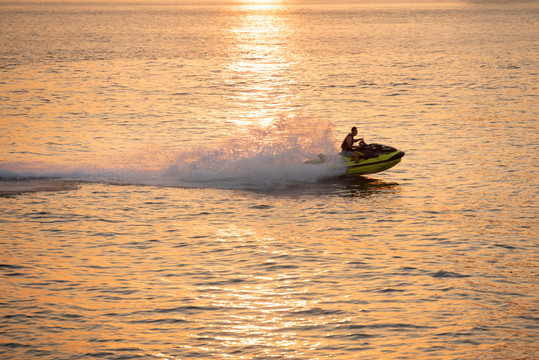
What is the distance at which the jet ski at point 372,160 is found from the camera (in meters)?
32.0

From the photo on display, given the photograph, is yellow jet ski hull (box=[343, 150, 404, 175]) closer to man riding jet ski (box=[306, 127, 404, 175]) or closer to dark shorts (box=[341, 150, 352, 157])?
man riding jet ski (box=[306, 127, 404, 175])

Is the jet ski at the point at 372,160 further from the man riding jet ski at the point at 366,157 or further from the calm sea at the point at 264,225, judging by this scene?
the calm sea at the point at 264,225

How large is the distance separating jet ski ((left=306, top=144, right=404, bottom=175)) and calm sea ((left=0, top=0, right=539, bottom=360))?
58 cm

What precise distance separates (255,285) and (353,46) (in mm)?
86234

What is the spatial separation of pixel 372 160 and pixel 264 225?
7406mm

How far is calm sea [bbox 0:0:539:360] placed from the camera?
18.3 meters

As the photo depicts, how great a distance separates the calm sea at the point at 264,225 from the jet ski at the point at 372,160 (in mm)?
583

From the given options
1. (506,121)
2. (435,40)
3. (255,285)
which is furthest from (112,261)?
(435,40)

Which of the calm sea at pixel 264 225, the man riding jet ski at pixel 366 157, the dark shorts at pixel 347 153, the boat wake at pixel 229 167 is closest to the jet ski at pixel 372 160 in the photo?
the man riding jet ski at pixel 366 157

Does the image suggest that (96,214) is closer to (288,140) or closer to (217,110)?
(288,140)

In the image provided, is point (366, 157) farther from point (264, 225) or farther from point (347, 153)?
point (264, 225)

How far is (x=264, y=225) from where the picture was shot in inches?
1041

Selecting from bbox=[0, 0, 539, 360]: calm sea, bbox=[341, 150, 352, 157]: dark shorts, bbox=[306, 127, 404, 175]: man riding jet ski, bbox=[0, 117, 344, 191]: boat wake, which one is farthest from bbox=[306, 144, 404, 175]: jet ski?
bbox=[0, 0, 539, 360]: calm sea

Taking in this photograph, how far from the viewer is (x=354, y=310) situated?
1941 centimetres
